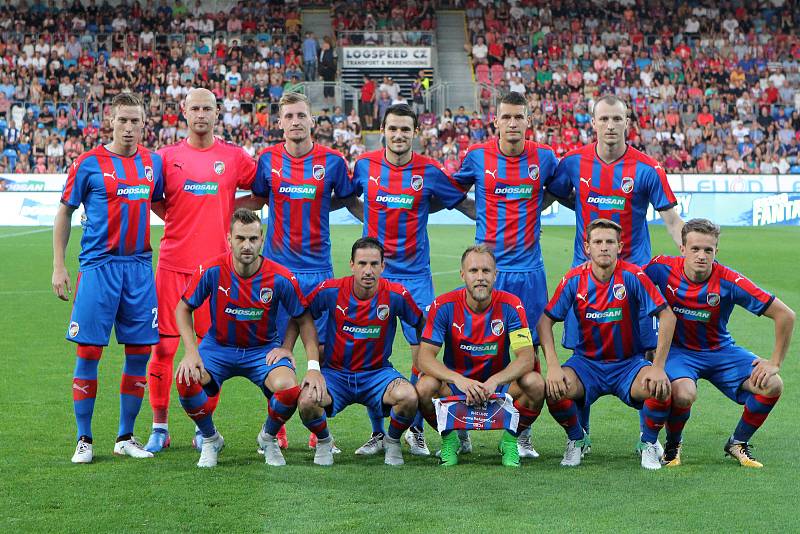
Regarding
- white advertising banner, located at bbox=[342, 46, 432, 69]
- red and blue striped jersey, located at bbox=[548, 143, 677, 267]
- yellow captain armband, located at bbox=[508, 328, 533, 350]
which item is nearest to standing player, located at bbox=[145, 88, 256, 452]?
yellow captain armband, located at bbox=[508, 328, 533, 350]

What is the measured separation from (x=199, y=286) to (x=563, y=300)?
2.00m

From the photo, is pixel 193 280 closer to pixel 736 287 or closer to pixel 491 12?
pixel 736 287

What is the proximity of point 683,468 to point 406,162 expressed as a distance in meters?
2.43

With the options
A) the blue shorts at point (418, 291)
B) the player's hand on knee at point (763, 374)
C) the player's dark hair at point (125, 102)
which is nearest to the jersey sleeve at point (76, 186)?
the player's dark hair at point (125, 102)

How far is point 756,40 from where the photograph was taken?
105ft

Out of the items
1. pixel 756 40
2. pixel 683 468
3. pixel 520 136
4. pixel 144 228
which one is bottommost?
pixel 683 468

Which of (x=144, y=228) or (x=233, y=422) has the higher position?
(x=144, y=228)

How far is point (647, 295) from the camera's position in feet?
18.9

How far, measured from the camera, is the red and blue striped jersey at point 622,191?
21.0ft

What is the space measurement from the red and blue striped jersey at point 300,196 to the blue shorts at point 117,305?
93 cm

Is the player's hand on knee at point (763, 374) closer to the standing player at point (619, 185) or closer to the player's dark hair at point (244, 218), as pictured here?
the standing player at point (619, 185)

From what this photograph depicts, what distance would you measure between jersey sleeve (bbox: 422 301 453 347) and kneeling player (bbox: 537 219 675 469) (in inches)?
20.6

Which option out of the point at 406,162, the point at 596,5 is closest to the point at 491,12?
the point at 596,5

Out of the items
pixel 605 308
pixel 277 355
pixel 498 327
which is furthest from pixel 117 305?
pixel 605 308
